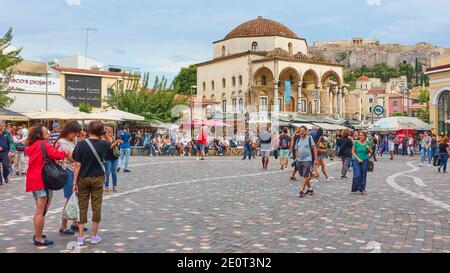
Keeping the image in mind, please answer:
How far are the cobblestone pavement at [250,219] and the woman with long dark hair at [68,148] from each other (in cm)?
24

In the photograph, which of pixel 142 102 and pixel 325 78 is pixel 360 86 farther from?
pixel 142 102

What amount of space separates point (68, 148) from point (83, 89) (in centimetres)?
4586

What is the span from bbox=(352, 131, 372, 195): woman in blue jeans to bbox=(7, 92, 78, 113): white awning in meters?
26.2

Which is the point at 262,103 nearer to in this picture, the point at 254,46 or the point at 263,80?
the point at 263,80

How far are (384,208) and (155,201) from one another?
177 inches

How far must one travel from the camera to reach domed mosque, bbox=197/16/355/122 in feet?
192

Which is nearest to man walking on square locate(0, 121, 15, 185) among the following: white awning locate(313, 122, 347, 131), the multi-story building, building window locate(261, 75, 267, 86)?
white awning locate(313, 122, 347, 131)

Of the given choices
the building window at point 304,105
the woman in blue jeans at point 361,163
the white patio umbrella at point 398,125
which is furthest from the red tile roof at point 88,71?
the woman in blue jeans at point 361,163

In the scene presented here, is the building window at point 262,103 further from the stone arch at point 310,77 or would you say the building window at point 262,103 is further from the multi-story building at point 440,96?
the multi-story building at point 440,96

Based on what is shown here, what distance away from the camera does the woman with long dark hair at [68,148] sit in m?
7.31

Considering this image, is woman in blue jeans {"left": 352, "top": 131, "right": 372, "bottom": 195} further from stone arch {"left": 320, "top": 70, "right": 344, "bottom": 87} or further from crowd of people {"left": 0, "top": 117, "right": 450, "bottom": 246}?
stone arch {"left": 320, "top": 70, "right": 344, "bottom": 87}
